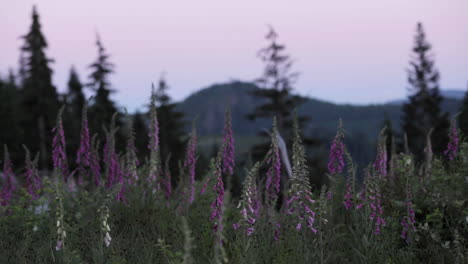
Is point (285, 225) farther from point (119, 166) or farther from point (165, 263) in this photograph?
point (119, 166)

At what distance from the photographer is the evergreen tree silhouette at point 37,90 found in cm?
4712

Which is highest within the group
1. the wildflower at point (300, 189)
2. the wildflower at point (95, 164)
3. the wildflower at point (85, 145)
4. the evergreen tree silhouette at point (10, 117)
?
the evergreen tree silhouette at point (10, 117)

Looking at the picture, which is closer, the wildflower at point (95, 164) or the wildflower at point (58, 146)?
the wildflower at point (58, 146)

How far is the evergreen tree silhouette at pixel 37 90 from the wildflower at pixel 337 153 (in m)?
44.5

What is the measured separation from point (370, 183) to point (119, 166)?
4.25 m

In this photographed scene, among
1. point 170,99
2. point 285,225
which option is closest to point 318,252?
point 285,225

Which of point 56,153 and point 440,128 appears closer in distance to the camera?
point 56,153

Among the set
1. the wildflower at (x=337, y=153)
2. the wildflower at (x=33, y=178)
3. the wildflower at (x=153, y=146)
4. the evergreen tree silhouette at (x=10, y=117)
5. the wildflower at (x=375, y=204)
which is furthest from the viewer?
the evergreen tree silhouette at (x=10, y=117)

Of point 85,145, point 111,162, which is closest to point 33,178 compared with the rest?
point 85,145

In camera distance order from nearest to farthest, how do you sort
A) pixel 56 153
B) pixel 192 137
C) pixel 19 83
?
pixel 56 153, pixel 192 137, pixel 19 83

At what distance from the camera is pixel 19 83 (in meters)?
63.6

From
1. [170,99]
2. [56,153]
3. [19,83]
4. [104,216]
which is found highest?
[19,83]

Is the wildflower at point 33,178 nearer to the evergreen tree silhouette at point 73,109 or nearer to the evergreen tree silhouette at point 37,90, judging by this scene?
the evergreen tree silhouette at point 73,109

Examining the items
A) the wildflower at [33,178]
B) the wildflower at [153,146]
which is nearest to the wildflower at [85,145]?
the wildflower at [33,178]
